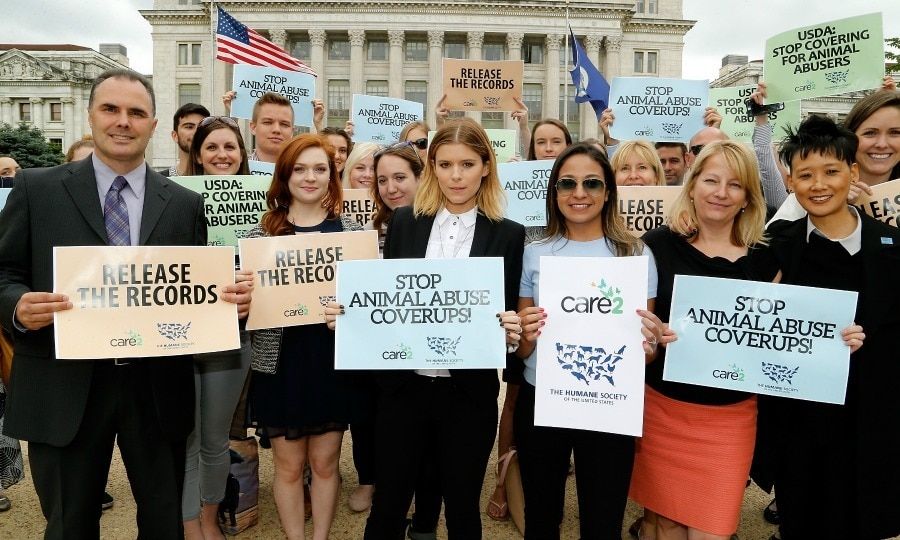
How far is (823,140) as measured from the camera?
3.30 meters

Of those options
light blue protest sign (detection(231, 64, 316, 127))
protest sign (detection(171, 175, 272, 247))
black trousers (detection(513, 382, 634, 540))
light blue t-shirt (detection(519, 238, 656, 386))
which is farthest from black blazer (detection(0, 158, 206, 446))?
light blue protest sign (detection(231, 64, 316, 127))

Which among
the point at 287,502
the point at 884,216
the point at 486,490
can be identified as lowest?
the point at 486,490

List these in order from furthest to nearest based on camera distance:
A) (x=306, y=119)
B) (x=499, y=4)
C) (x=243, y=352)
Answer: (x=499, y=4)
(x=306, y=119)
(x=243, y=352)

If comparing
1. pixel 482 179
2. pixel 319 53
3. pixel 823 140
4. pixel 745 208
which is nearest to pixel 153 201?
pixel 482 179

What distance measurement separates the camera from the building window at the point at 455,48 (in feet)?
202

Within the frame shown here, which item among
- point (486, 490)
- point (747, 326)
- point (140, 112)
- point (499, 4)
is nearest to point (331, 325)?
point (140, 112)

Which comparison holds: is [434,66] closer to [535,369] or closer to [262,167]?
[262,167]

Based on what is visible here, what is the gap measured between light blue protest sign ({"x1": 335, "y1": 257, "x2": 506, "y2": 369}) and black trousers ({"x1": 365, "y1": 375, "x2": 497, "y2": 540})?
28cm

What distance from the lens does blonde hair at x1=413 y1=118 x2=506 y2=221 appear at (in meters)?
3.45

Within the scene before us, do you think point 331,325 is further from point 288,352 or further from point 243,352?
point 243,352

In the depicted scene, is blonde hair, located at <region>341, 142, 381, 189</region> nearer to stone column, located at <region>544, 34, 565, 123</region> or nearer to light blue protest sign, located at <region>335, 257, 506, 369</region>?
light blue protest sign, located at <region>335, 257, 506, 369</region>

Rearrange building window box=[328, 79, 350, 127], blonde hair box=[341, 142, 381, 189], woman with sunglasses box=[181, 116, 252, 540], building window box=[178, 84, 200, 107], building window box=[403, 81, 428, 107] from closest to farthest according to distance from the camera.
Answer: woman with sunglasses box=[181, 116, 252, 540] → blonde hair box=[341, 142, 381, 189] → building window box=[328, 79, 350, 127] → building window box=[403, 81, 428, 107] → building window box=[178, 84, 200, 107]

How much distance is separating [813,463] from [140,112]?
446cm

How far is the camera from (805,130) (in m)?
3.37
